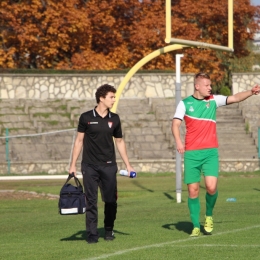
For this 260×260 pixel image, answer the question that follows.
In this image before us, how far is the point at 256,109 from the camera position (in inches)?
1699

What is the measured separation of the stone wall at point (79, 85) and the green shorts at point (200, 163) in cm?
3052

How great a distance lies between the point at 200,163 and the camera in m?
13.5

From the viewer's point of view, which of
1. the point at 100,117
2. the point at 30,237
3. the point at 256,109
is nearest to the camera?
the point at 100,117

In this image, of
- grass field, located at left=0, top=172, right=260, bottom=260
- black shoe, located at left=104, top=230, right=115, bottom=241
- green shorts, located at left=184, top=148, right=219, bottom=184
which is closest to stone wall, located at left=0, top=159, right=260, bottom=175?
grass field, located at left=0, top=172, right=260, bottom=260

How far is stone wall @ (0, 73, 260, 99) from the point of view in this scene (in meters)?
43.7

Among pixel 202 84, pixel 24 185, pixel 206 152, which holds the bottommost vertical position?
pixel 24 185

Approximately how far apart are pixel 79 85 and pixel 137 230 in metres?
29.7

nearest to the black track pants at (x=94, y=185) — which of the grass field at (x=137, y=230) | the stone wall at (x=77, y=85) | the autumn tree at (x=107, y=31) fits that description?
the grass field at (x=137, y=230)

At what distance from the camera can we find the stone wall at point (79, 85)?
143 ft

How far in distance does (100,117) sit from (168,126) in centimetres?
2688

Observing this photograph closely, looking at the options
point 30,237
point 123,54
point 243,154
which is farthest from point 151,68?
point 30,237

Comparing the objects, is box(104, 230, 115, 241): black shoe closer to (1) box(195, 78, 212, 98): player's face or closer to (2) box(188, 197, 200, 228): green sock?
(2) box(188, 197, 200, 228): green sock

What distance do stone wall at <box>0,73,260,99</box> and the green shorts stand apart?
30.5 metres

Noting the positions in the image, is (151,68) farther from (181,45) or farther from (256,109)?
(181,45)
